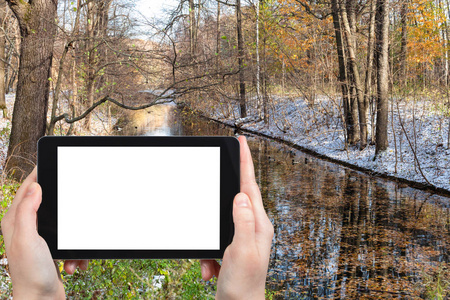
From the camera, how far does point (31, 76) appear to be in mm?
9453

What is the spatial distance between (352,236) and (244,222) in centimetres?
756

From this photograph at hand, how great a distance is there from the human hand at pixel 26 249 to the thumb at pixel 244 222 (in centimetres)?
53

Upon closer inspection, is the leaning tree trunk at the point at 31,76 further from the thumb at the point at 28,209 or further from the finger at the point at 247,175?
the finger at the point at 247,175

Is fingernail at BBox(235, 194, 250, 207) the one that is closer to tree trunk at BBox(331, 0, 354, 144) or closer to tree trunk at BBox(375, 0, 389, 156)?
tree trunk at BBox(375, 0, 389, 156)

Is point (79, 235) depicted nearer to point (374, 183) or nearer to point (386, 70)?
point (374, 183)

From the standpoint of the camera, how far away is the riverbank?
1214 centimetres

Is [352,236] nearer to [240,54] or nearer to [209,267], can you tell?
[209,267]

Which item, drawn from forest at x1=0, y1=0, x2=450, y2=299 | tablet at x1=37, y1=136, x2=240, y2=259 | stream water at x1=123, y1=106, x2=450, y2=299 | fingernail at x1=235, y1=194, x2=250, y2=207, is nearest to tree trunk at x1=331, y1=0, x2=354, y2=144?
forest at x1=0, y1=0, x2=450, y2=299

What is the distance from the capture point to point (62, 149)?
1498 mm

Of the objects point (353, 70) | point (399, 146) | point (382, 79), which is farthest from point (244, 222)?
point (353, 70)

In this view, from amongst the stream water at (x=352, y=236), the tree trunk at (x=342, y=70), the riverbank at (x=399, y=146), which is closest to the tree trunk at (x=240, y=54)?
the riverbank at (x=399, y=146)

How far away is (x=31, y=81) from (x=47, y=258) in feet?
29.3

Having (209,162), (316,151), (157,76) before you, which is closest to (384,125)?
(316,151)

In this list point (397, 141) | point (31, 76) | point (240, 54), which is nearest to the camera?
point (31, 76)
